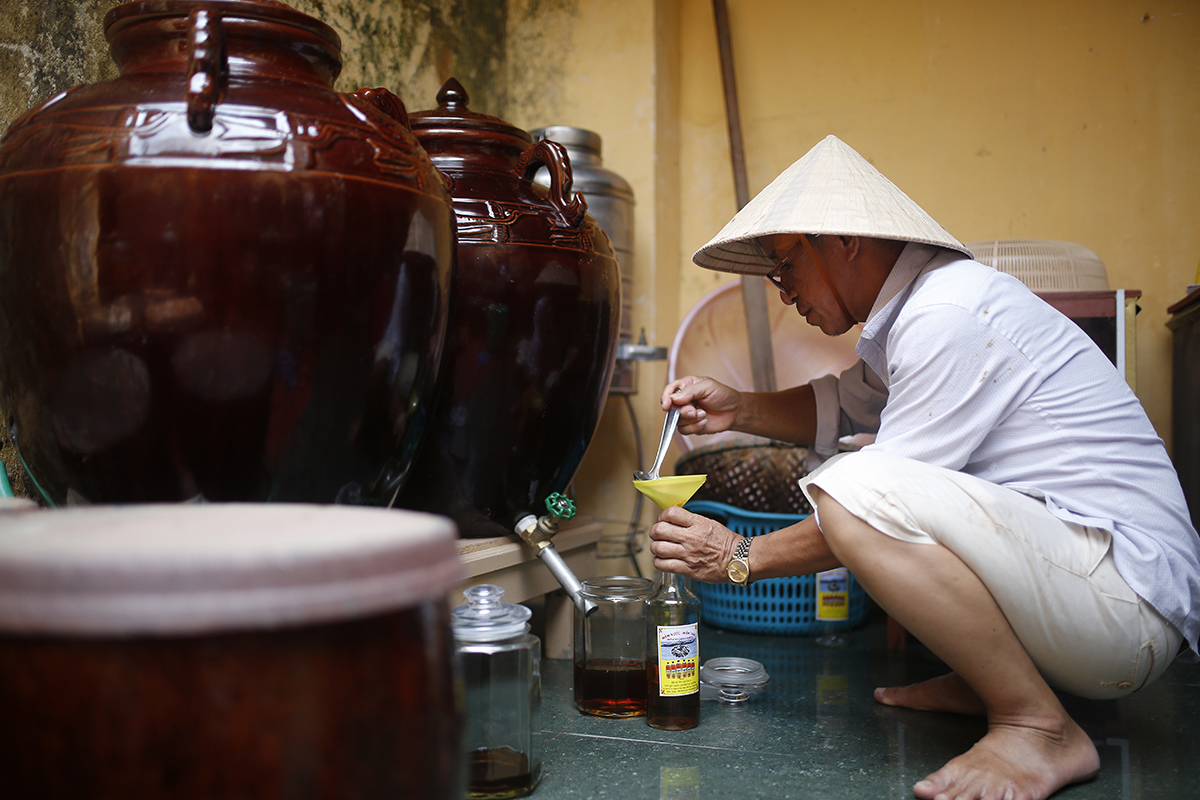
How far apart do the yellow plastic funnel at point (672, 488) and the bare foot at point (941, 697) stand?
522 mm

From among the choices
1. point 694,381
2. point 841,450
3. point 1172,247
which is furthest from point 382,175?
point 1172,247

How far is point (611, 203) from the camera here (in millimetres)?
2270

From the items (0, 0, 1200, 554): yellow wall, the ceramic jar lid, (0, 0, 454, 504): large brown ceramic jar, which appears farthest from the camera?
(0, 0, 1200, 554): yellow wall

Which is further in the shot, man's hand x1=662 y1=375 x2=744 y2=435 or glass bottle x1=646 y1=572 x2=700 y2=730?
man's hand x1=662 y1=375 x2=744 y2=435

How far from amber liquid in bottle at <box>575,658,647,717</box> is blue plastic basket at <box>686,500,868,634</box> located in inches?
24.3

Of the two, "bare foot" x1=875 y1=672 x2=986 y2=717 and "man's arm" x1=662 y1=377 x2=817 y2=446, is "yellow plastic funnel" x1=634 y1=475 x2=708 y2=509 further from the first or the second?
"bare foot" x1=875 y1=672 x2=986 y2=717

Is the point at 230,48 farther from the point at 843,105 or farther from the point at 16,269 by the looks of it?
the point at 843,105

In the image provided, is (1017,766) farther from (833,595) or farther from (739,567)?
(833,595)

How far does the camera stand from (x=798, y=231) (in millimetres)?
1354

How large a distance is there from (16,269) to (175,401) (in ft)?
Result: 0.80

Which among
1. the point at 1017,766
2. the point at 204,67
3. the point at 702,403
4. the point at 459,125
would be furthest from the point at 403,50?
the point at 1017,766

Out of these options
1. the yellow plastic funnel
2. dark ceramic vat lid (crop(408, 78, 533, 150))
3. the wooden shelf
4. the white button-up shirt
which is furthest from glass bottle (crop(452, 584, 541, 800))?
dark ceramic vat lid (crop(408, 78, 533, 150))

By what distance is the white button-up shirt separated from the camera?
1.25 meters

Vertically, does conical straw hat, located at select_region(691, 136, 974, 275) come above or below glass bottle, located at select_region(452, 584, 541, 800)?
above
